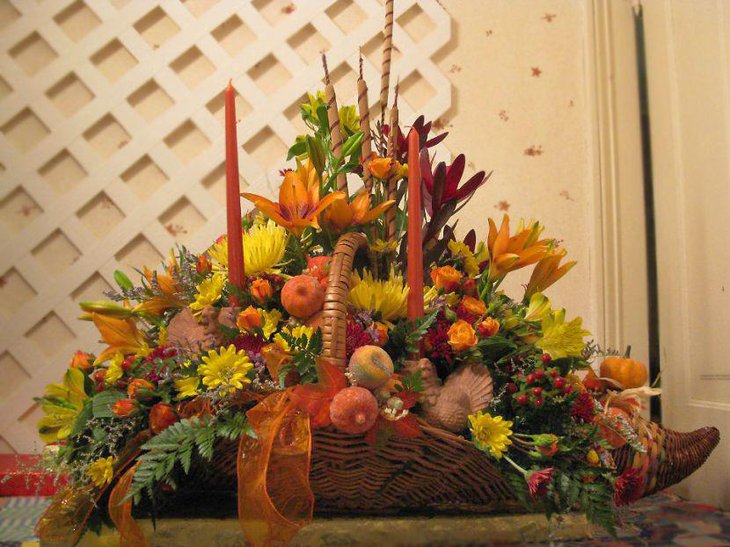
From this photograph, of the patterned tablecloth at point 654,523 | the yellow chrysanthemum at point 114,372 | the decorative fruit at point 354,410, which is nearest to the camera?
the decorative fruit at point 354,410

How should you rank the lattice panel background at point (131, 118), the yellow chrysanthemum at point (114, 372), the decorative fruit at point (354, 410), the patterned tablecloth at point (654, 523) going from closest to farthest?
the decorative fruit at point (354, 410)
the yellow chrysanthemum at point (114, 372)
the patterned tablecloth at point (654, 523)
the lattice panel background at point (131, 118)

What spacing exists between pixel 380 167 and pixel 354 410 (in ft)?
0.71

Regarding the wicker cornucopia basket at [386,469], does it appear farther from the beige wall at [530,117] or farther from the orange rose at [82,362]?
the beige wall at [530,117]

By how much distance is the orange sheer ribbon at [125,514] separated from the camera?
1.19 feet

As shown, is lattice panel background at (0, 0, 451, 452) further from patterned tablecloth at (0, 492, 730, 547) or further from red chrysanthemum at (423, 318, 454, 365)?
red chrysanthemum at (423, 318, 454, 365)

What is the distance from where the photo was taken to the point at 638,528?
592mm

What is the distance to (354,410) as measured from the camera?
34 cm

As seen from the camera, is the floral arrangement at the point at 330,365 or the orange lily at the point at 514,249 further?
the orange lily at the point at 514,249

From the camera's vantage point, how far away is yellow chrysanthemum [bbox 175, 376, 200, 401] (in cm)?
39

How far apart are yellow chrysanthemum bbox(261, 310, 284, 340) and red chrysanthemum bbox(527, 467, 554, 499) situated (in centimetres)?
19

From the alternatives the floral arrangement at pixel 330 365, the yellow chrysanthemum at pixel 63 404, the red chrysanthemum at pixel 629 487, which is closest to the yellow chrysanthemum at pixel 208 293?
the floral arrangement at pixel 330 365

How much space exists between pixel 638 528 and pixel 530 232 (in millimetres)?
322

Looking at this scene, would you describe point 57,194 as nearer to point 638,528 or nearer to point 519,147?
point 519,147

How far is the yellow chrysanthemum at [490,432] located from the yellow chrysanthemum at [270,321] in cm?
14
